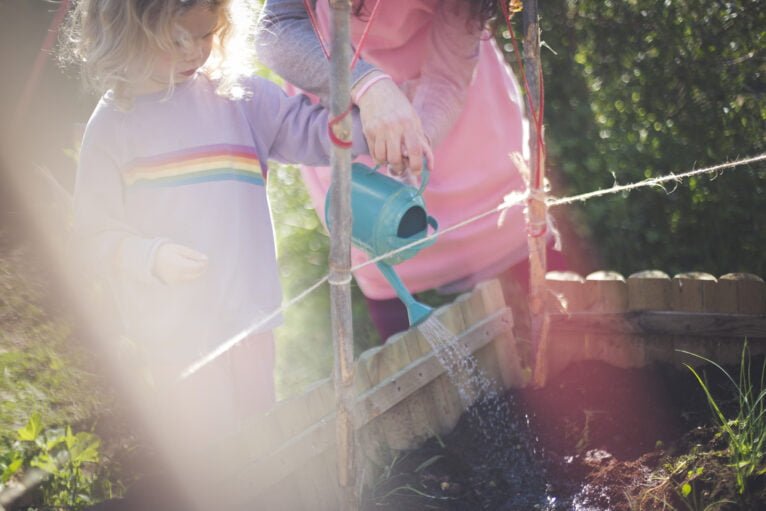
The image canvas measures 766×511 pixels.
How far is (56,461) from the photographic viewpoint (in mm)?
2152

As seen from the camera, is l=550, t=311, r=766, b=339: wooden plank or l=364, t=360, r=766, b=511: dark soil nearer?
l=364, t=360, r=766, b=511: dark soil

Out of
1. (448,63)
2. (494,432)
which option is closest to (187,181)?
(448,63)

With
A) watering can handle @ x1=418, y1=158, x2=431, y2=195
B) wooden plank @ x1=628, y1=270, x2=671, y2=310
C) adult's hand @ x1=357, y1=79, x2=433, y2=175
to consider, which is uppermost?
adult's hand @ x1=357, y1=79, x2=433, y2=175

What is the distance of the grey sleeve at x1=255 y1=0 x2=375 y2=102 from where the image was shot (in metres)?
2.30

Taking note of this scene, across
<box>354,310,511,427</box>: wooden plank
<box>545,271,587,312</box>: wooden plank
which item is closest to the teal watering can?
<box>354,310,511,427</box>: wooden plank

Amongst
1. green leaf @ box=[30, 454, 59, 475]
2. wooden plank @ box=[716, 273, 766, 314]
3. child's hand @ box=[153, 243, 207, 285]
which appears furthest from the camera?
wooden plank @ box=[716, 273, 766, 314]

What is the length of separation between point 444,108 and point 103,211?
3.38 ft

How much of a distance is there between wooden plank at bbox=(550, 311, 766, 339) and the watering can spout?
0.52 m

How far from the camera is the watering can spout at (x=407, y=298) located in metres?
2.29

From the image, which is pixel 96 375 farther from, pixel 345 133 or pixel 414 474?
pixel 345 133

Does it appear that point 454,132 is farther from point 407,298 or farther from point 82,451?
point 82,451

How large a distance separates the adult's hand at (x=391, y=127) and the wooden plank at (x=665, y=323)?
0.87 m

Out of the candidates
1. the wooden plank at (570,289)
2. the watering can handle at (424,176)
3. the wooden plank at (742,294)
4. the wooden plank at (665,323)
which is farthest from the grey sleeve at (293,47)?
the wooden plank at (742,294)

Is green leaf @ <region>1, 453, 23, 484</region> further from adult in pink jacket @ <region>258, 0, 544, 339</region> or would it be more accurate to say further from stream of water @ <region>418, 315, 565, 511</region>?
adult in pink jacket @ <region>258, 0, 544, 339</region>
